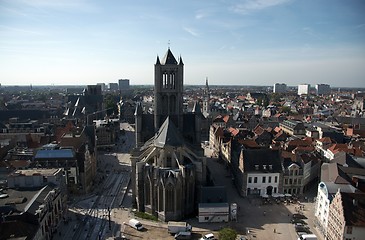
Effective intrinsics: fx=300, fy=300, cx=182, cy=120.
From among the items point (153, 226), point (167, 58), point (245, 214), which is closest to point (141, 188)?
point (153, 226)

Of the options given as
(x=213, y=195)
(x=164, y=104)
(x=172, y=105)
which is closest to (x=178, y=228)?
(x=213, y=195)

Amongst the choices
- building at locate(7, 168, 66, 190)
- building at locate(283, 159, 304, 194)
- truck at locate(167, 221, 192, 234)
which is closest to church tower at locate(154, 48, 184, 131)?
building at locate(7, 168, 66, 190)

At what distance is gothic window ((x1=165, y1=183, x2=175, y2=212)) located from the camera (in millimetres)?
57219

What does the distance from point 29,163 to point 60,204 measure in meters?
19.1

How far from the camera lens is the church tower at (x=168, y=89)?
238 ft

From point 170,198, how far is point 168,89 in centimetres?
2753

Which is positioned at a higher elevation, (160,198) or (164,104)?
(164,104)

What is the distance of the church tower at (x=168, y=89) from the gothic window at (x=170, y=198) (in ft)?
65.7

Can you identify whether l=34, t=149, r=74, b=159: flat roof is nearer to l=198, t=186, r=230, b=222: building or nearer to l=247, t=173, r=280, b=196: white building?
l=198, t=186, r=230, b=222: building

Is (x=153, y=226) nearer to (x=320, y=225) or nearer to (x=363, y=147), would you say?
(x=320, y=225)

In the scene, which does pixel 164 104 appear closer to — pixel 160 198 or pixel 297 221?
pixel 160 198

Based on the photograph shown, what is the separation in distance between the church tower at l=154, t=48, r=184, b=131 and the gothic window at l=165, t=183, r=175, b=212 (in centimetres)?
2003

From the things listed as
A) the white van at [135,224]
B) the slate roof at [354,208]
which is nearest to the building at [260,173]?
the slate roof at [354,208]

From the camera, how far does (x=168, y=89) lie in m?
73.5
